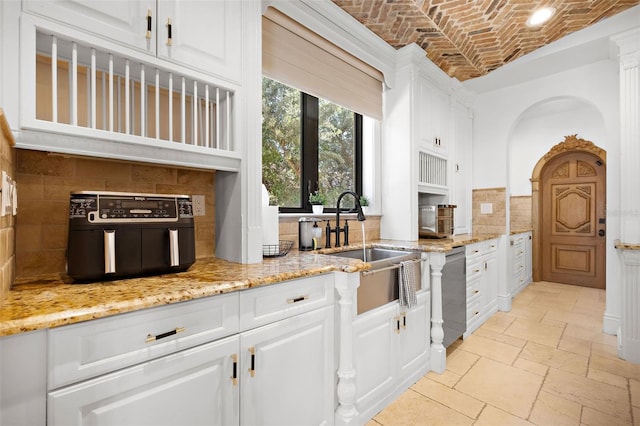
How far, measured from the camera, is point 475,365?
243cm

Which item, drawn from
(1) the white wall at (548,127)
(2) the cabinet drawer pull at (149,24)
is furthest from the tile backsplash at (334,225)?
(1) the white wall at (548,127)

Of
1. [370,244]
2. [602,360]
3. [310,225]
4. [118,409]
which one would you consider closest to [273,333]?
[118,409]

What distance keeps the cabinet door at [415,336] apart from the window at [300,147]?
110 cm

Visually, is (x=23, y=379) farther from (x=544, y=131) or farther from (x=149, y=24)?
(x=544, y=131)

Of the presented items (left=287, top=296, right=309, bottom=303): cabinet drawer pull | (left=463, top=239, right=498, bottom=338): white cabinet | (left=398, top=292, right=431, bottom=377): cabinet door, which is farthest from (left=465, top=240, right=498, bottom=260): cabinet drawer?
(left=287, top=296, right=309, bottom=303): cabinet drawer pull

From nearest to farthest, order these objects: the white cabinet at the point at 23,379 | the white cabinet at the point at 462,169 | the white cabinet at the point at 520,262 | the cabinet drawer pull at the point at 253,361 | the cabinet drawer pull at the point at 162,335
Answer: the white cabinet at the point at 23,379
the cabinet drawer pull at the point at 162,335
the cabinet drawer pull at the point at 253,361
the white cabinet at the point at 462,169
the white cabinet at the point at 520,262

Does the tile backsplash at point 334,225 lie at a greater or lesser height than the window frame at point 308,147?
lesser

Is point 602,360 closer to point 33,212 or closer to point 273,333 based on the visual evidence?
point 273,333

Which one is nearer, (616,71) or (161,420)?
(161,420)

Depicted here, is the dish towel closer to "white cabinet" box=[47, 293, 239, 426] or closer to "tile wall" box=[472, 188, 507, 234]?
"white cabinet" box=[47, 293, 239, 426]

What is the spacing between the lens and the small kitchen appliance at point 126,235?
1116mm

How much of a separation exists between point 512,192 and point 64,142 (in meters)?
6.07

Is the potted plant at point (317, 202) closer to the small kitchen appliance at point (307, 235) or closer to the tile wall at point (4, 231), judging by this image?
the small kitchen appliance at point (307, 235)

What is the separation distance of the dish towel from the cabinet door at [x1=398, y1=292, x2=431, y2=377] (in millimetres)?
98
